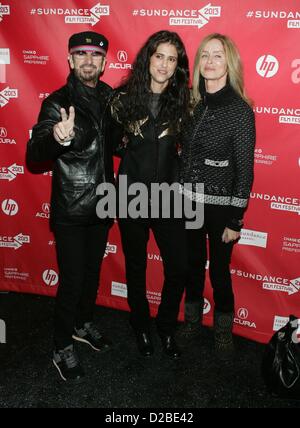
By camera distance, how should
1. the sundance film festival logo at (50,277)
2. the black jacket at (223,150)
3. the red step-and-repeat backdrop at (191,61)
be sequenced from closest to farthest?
Answer: the black jacket at (223,150), the red step-and-repeat backdrop at (191,61), the sundance film festival logo at (50,277)

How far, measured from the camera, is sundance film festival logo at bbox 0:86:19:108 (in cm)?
300

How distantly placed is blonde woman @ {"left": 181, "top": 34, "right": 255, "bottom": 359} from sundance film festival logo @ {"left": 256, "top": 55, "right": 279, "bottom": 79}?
30 cm

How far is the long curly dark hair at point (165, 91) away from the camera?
2.26 m

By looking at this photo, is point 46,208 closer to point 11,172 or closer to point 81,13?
point 11,172

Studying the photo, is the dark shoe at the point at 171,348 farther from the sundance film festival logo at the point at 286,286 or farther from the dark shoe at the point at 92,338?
the sundance film festival logo at the point at 286,286

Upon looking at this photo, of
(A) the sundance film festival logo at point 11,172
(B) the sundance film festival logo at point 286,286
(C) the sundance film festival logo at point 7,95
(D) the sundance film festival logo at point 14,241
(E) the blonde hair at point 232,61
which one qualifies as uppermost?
(E) the blonde hair at point 232,61

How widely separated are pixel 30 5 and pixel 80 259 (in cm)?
179

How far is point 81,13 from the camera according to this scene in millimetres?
2766

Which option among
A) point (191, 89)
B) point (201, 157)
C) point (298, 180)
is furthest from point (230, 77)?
point (298, 180)

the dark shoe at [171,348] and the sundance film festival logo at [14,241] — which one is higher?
the sundance film festival logo at [14,241]

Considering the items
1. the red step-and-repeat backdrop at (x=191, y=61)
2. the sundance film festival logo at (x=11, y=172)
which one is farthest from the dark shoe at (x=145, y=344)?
the sundance film festival logo at (x=11, y=172)

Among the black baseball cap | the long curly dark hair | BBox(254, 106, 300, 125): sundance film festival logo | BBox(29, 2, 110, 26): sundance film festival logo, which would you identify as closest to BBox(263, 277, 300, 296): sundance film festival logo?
BBox(254, 106, 300, 125): sundance film festival logo

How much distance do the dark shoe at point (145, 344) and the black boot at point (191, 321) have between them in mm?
299

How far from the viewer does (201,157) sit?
2348 mm
